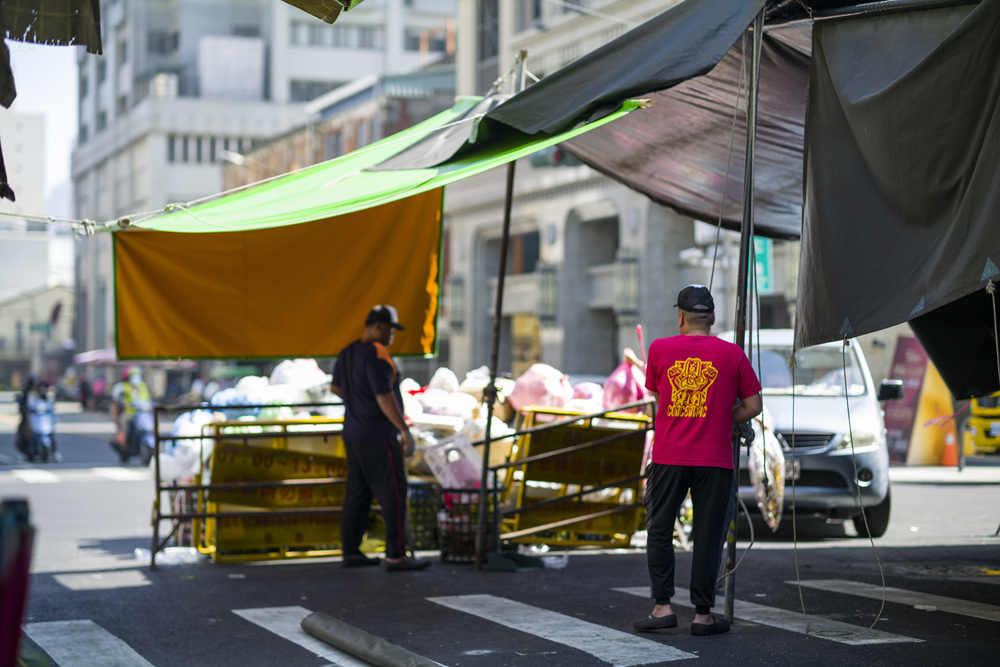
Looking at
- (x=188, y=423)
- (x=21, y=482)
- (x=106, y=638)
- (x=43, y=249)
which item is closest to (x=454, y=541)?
(x=188, y=423)

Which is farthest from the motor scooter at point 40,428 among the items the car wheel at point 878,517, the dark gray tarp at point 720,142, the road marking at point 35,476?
the dark gray tarp at point 720,142

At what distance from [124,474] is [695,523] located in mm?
17657

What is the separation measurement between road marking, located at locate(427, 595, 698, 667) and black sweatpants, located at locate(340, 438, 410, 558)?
1.27 m

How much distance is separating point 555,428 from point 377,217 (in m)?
2.37

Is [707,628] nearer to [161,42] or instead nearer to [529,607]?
[529,607]

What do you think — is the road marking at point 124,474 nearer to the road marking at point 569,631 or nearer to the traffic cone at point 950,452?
the road marking at point 569,631

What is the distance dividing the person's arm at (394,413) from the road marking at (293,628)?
6.21 ft

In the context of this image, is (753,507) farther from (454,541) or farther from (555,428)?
(454,541)

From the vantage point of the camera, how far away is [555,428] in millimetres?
10180

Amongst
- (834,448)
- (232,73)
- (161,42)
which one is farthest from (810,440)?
(161,42)

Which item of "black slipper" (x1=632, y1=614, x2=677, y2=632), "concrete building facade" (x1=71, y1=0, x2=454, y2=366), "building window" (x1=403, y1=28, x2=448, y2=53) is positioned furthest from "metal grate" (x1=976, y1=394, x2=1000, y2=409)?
"concrete building facade" (x1=71, y1=0, x2=454, y2=366)

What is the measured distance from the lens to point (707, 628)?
651 cm

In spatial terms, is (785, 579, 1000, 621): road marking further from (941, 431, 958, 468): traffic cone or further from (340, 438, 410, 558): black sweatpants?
(941, 431, 958, 468): traffic cone

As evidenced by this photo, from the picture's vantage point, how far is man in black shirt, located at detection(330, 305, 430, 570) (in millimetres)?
9141
